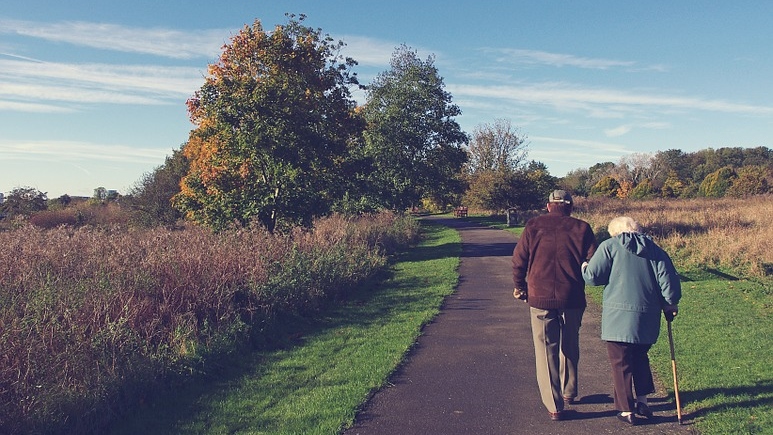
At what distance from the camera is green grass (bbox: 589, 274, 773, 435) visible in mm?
4996

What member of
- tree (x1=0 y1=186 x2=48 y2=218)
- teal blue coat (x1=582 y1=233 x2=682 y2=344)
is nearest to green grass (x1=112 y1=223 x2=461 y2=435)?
teal blue coat (x1=582 y1=233 x2=682 y2=344)

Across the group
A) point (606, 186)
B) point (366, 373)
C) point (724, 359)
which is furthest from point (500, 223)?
point (366, 373)

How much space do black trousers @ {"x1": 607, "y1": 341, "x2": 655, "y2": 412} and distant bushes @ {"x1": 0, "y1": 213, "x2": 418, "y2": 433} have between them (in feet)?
15.0

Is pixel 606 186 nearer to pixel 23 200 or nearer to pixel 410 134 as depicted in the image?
pixel 410 134

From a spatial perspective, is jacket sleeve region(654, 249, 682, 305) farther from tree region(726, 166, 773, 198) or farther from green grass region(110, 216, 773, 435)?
tree region(726, 166, 773, 198)

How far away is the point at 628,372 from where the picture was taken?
4.99 m

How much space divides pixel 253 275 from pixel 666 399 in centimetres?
641

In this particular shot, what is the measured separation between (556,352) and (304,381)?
9.21 feet

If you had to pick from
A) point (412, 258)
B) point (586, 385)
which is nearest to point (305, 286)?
point (586, 385)

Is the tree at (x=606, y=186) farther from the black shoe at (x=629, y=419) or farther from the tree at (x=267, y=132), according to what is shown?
the black shoe at (x=629, y=419)

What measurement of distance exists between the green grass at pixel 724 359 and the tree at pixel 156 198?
24898 mm

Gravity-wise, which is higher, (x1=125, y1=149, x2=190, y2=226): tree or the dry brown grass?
(x1=125, y1=149, x2=190, y2=226): tree

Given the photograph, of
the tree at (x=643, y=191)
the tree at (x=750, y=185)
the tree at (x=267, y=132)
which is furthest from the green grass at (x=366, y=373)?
the tree at (x=643, y=191)

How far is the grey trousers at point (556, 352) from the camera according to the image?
512cm
